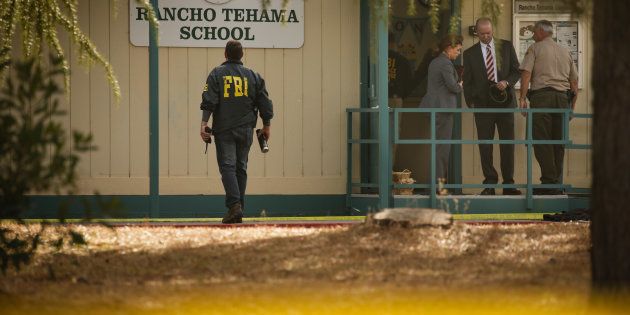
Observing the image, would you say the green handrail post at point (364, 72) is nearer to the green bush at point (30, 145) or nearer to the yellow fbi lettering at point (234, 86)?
the yellow fbi lettering at point (234, 86)

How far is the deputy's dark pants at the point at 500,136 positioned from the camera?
15.8 metres

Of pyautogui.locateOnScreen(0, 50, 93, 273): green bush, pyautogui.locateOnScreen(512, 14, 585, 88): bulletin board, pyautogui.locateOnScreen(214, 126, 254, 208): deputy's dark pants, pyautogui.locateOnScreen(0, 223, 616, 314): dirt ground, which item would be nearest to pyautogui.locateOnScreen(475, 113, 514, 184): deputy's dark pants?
pyautogui.locateOnScreen(512, 14, 585, 88): bulletin board

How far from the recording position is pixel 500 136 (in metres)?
15.9

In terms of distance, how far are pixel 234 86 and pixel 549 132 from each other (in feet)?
14.8

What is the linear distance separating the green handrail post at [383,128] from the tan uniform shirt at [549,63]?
186 centimetres

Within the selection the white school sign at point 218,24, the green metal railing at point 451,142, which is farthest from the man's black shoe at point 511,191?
the white school sign at point 218,24

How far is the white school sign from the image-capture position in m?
15.6

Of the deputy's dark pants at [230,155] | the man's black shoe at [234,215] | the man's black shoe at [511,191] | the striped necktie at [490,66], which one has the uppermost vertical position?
the striped necktie at [490,66]

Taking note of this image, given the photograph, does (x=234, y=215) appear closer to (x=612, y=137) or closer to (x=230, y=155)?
(x=230, y=155)

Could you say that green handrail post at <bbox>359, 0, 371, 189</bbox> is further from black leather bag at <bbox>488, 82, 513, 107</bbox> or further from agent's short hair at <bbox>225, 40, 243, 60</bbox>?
agent's short hair at <bbox>225, 40, 243, 60</bbox>

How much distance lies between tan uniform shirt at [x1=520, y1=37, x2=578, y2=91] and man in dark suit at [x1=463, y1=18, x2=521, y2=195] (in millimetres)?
305

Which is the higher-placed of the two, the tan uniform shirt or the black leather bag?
the tan uniform shirt

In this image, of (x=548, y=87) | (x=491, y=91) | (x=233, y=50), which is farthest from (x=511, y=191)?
(x=233, y=50)

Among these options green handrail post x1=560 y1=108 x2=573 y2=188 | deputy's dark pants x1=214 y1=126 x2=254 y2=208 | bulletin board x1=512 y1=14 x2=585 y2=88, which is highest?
bulletin board x1=512 y1=14 x2=585 y2=88
